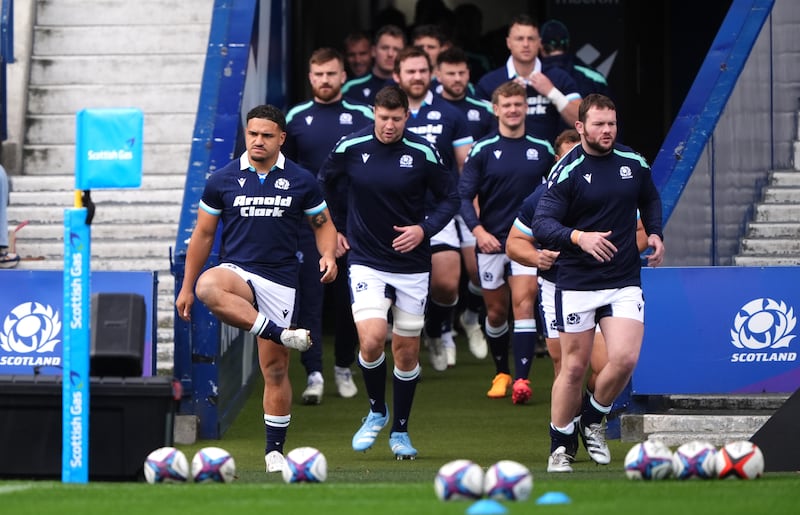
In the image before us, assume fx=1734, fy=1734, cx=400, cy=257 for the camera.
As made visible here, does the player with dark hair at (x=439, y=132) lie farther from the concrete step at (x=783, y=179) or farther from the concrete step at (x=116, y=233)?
the concrete step at (x=783, y=179)

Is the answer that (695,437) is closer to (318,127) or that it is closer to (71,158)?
(318,127)

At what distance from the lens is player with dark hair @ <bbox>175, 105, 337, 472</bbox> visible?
10.3 m

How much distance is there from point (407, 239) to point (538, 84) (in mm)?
3591

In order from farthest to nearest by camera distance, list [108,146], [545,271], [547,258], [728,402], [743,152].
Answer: [743,152], [728,402], [545,271], [547,258], [108,146]

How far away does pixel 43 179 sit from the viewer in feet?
48.6

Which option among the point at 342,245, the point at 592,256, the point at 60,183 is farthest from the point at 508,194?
the point at 60,183

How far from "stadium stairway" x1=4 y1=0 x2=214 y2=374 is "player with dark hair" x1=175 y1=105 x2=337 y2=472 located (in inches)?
126

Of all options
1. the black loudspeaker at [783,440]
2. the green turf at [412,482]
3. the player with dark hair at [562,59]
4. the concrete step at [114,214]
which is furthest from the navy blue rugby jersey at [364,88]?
the black loudspeaker at [783,440]

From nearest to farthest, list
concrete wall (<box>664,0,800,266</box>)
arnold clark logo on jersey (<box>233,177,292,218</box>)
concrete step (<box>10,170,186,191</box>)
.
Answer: arnold clark logo on jersey (<box>233,177,292,218</box>), concrete wall (<box>664,0,800,266</box>), concrete step (<box>10,170,186,191</box>)

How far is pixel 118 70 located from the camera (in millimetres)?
15594

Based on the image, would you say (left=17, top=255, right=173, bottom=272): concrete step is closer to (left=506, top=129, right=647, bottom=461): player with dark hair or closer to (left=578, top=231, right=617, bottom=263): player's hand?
(left=506, top=129, right=647, bottom=461): player with dark hair

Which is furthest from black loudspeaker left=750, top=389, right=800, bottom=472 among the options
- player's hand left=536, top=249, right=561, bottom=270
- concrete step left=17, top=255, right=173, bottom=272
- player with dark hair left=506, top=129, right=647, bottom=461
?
concrete step left=17, top=255, right=173, bottom=272

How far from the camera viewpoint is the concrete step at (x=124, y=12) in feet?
52.4

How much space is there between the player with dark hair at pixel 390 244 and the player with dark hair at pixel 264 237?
558 millimetres
